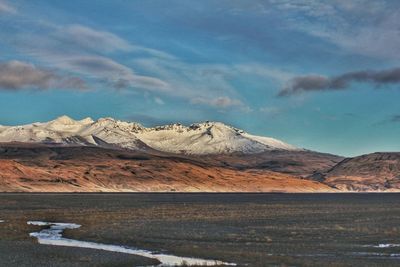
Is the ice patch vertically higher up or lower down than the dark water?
lower down

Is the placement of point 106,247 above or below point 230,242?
below

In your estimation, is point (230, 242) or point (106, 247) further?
point (230, 242)

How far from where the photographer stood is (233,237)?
57188mm

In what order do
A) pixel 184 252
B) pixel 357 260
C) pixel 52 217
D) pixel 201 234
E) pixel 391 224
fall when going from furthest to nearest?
pixel 52 217, pixel 391 224, pixel 201 234, pixel 184 252, pixel 357 260

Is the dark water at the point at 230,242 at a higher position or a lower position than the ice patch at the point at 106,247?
higher

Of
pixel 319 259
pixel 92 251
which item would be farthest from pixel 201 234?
pixel 319 259

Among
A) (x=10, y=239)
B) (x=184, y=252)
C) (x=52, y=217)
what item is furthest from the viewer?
(x=52, y=217)

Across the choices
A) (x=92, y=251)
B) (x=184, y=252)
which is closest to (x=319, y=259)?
(x=184, y=252)

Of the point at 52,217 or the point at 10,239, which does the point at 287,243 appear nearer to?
the point at 10,239

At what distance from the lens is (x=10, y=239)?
56.0m

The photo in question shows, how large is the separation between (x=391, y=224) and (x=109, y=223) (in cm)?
3302

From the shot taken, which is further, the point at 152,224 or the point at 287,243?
the point at 152,224

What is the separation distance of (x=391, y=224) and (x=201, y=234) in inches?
987

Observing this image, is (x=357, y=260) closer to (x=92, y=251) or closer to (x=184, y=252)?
(x=184, y=252)
